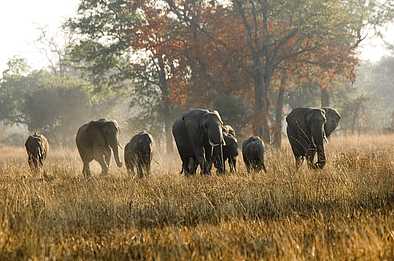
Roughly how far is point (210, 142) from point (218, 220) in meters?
5.91

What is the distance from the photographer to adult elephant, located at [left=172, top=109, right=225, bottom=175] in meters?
12.3

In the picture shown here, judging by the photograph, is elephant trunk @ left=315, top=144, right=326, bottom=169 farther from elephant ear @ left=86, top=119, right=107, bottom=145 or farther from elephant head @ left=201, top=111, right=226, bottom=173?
elephant ear @ left=86, top=119, right=107, bottom=145

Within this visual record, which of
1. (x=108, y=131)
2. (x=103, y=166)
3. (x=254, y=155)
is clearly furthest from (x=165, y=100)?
(x=254, y=155)

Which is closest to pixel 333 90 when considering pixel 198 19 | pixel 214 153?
pixel 198 19

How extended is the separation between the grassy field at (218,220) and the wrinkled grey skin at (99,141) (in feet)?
19.8

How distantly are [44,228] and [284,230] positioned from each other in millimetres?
2852

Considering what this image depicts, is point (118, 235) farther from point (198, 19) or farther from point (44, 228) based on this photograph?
point (198, 19)

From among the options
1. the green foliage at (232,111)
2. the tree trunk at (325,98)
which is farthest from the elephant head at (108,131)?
the tree trunk at (325,98)

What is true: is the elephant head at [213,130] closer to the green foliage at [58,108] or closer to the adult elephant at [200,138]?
the adult elephant at [200,138]

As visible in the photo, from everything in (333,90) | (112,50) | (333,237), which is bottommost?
(333,237)

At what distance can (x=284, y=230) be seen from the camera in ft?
18.5

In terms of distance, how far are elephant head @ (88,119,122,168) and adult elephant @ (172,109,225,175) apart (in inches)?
96.4

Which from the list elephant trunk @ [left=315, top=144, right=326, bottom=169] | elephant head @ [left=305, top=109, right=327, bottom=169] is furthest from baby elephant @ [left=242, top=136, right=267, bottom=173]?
elephant trunk @ [left=315, top=144, right=326, bottom=169]

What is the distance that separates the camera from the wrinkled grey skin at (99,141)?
15.6 m
